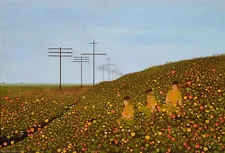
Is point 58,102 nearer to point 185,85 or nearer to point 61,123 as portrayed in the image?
point 61,123

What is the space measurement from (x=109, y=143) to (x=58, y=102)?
11.6 m

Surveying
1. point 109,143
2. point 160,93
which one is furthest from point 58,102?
point 109,143

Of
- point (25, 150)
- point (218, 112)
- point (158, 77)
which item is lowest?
point (25, 150)

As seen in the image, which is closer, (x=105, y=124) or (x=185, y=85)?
(x=105, y=124)

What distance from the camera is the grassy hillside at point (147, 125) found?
23906 millimetres

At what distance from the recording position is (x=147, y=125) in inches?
1012

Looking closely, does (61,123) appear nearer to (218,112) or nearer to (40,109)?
(40,109)

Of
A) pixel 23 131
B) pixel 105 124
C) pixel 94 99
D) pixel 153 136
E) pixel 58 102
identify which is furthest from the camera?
pixel 58 102

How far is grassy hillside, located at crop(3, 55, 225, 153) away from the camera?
23906 millimetres

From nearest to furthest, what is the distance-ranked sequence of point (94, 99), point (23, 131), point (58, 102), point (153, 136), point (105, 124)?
point (153, 136) → point (105, 124) → point (23, 131) → point (94, 99) → point (58, 102)

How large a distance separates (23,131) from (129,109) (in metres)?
7.08

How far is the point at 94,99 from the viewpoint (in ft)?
106

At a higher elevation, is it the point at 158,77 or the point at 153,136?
the point at 158,77

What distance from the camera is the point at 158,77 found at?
33.8m
